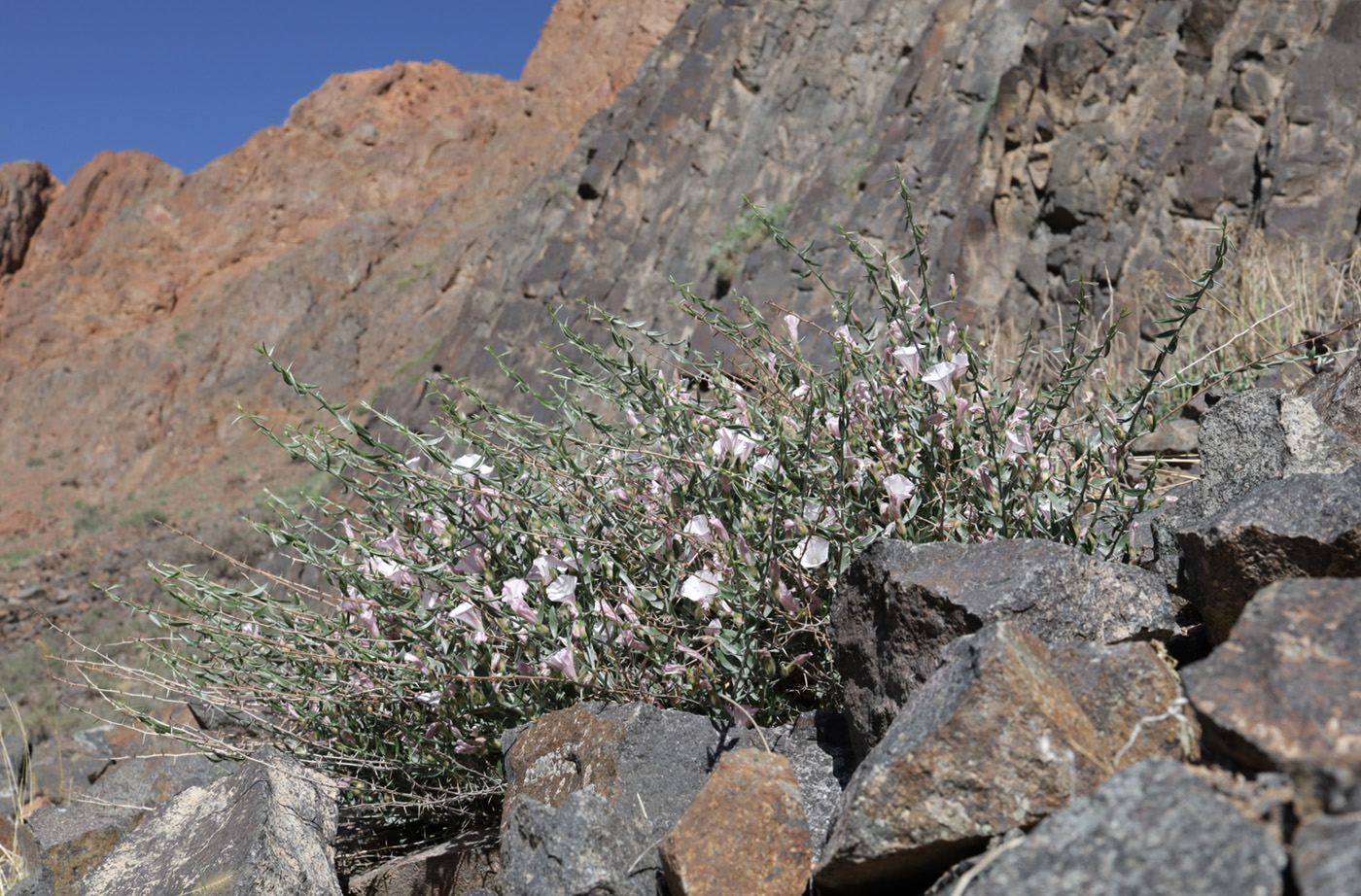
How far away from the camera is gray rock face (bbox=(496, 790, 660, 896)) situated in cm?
166

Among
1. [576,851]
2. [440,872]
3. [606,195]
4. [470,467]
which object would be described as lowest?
[440,872]

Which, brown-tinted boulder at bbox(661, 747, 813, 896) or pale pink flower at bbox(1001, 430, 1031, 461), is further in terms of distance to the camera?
pale pink flower at bbox(1001, 430, 1031, 461)

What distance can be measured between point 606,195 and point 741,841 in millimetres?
16409

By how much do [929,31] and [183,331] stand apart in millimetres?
28915

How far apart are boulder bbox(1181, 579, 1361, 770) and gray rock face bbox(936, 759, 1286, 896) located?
10 centimetres

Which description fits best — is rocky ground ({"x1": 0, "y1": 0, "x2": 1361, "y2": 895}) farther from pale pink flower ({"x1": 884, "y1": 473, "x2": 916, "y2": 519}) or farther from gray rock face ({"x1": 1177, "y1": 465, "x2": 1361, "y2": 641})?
pale pink flower ({"x1": 884, "y1": 473, "x2": 916, "y2": 519})

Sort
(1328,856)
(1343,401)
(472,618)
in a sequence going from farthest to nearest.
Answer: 1. (1343,401)
2. (472,618)
3. (1328,856)

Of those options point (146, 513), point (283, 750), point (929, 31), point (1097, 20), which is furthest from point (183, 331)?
point (283, 750)

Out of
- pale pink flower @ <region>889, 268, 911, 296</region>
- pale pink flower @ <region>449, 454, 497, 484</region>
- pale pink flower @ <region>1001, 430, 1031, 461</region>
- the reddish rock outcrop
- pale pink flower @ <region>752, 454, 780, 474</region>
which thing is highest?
the reddish rock outcrop

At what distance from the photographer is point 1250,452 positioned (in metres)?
2.18

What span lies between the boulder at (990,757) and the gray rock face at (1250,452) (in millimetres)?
659

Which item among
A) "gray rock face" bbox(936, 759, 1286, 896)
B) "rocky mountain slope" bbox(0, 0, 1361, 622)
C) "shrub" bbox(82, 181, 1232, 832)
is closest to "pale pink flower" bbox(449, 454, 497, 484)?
"shrub" bbox(82, 181, 1232, 832)

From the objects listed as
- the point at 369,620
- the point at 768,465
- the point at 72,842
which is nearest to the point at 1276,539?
the point at 768,465

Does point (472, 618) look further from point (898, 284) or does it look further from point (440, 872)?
point (898, 284)
